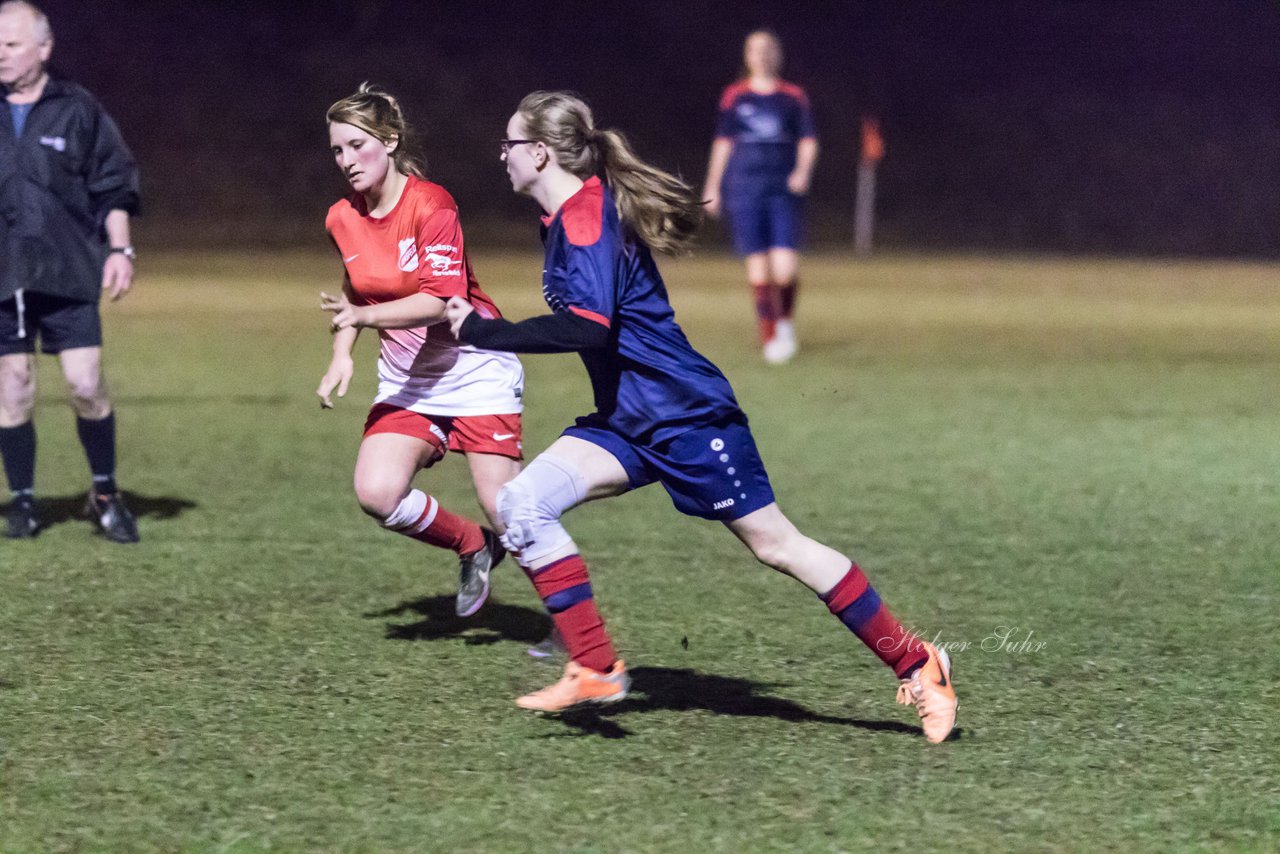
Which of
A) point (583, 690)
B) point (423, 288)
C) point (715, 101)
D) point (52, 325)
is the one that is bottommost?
point (583, 690)

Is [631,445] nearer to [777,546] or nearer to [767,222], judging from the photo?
[777,546]

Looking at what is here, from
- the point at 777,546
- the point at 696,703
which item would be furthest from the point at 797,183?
the point at 777,546

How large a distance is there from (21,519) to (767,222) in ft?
25.2

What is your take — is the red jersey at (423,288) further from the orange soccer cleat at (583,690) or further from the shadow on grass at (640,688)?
the orange soccer cleat at (583,690)

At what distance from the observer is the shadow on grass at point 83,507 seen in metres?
7.47

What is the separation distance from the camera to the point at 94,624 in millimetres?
5656

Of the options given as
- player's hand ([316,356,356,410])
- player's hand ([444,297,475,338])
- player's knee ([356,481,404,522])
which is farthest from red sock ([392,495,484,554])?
player's hand ([444,297,475,338])

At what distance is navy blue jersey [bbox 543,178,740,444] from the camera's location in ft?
14.3

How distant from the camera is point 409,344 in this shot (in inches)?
214

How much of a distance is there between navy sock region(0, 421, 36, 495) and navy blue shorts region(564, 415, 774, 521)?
3.44 meters

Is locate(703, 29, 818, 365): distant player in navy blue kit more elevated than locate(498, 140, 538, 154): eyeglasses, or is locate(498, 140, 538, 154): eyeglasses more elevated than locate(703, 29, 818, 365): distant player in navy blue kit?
locate(498, 140, 538, 154): eyeglasses

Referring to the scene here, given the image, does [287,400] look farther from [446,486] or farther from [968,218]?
[968,218]

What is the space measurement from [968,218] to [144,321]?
790 inches

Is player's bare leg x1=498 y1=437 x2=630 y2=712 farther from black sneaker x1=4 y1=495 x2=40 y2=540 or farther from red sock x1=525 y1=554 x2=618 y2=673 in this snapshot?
black sneaker x1=4 y1=495 x2=40 y2=540
